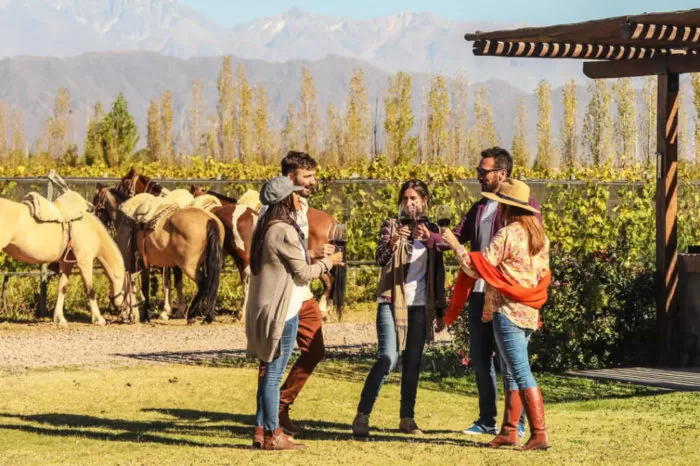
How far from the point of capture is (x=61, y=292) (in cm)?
1941

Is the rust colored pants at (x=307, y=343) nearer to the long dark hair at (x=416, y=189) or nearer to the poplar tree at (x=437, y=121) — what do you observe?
the long dark hair at (x=416, y=189)

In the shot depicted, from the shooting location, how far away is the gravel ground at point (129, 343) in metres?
15.2

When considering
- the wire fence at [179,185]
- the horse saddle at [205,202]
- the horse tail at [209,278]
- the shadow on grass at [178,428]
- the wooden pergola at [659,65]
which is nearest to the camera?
the shadow on grass at [178,428]

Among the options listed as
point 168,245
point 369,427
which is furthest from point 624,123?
point 369,427

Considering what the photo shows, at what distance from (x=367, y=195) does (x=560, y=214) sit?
310 cm

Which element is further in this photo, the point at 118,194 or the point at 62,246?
the point at 118,194

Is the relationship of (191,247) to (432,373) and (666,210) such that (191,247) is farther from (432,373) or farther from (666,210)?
(666,210)

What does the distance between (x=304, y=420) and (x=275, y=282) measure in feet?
7.30

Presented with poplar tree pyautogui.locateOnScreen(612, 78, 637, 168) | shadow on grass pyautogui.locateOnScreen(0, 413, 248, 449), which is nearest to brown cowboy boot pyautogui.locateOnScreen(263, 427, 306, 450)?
shadow on grass pyautogui.locateOnScreen(0, 413, 248, 449)

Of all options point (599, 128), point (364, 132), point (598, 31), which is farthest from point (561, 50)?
point (599, 128)

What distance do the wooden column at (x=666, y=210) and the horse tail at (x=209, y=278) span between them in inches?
267

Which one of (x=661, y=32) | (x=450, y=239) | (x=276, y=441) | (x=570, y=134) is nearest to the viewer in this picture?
(x=450, y=239)

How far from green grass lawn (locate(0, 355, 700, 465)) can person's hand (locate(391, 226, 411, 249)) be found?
1390mm

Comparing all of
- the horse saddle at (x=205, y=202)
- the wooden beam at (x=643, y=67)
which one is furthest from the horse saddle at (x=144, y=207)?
the wooden beam at (x=643, y=67)
